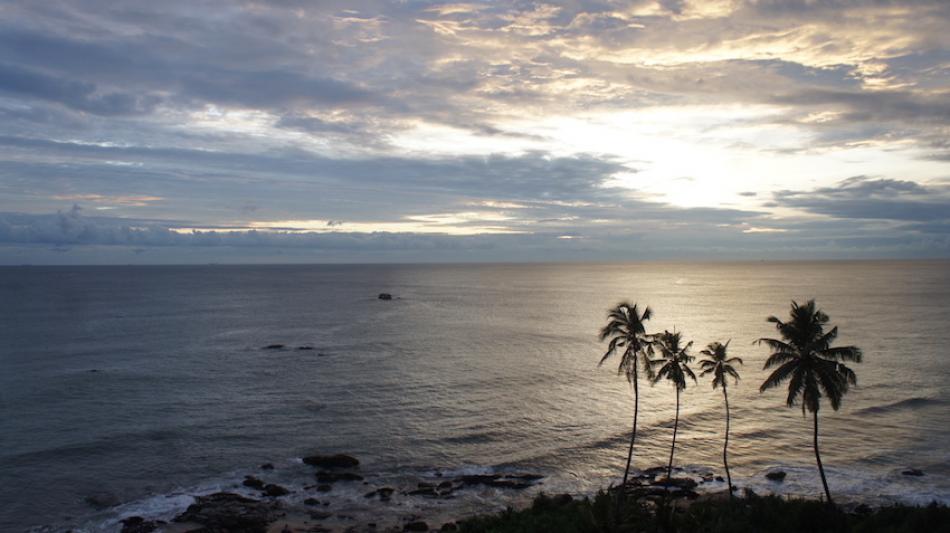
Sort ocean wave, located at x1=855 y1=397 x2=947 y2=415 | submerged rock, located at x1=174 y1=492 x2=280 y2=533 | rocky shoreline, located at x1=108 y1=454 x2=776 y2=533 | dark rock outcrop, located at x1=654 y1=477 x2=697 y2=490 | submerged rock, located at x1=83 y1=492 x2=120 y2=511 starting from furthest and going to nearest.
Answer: ocean wave, located at x1=855 y1=397 x2=947 y2=415
dark rock outcrop, located at x1=654 y1=477 x2=697 y2=490
submerged rock, located at x1=83 y1=492 x2=120 y2=511
rocky shoreline, located at x1=108 y1=454 x2=776 y2=533
submerged rock, located at x1=174 y1=492 x2=280 y2=533

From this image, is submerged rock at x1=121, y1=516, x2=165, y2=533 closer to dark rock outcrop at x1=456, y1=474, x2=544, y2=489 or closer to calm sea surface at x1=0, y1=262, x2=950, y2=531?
calm sea surface at x1=0, y1=262, x2=950, y2=531

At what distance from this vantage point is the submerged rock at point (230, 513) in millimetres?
39719

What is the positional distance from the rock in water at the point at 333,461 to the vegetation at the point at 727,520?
1726 centimetres

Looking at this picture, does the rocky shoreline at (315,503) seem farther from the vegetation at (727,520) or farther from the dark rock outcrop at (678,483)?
the dark rock outcrop at (678,483)

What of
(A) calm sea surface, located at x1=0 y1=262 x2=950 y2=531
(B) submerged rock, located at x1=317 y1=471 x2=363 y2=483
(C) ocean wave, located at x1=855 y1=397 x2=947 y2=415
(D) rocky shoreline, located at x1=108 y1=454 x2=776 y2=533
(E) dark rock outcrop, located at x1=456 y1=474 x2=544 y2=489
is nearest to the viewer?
(D) rocky shoreline, located at x1=108 y1=454 x2=776 y2=533

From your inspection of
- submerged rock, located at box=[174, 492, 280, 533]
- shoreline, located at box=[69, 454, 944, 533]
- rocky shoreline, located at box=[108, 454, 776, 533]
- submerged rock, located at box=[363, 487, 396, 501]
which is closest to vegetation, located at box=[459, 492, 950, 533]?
shoreline, located at box=[69, 454, 944, 533]

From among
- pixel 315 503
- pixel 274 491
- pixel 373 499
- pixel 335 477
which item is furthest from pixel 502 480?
pixel 274 491

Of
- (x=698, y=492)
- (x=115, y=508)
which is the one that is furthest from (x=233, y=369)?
(x=698, y=492)

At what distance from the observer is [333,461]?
51.7m

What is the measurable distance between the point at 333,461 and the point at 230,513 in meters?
11.2

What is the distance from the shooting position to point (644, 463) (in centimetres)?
5328

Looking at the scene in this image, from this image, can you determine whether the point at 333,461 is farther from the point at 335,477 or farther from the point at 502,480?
the point at 502,480

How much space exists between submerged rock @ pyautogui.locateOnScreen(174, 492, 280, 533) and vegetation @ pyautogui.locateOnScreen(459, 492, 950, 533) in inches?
565

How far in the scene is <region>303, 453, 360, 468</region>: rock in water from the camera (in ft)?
169
